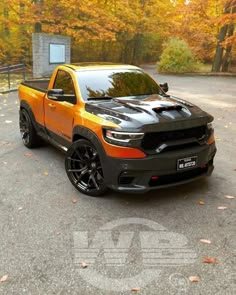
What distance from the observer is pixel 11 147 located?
243 inches

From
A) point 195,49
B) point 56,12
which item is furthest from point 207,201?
point 195,49

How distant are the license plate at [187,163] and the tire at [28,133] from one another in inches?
123

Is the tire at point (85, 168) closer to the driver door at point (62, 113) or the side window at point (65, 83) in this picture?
the driver door at point (62, 113)

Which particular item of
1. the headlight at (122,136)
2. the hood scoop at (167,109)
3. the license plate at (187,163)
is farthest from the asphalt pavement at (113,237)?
the hood scoop at (167,109)

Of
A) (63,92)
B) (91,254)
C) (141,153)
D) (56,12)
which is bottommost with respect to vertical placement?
(91,254)

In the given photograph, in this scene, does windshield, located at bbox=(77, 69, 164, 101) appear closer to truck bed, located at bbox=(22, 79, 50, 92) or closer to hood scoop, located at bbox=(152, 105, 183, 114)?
hood scoop, located at bbox=(152, 105, 183, 114)

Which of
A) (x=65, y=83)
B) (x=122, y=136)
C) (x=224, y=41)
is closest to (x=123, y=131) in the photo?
(x=122, y=136)

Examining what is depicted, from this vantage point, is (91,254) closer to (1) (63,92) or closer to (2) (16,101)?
(1) (63,92)

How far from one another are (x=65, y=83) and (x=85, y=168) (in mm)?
1487

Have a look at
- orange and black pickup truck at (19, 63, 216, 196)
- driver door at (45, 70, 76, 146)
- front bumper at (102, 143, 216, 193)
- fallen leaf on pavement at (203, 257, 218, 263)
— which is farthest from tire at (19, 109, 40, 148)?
fallen leaf on pavement at (203, 257, 218, 263)

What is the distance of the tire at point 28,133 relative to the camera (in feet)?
19.6

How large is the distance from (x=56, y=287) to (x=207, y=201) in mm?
2243

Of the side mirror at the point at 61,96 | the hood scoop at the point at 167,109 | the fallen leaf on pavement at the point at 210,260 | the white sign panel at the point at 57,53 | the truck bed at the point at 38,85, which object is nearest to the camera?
the fallen leaf on pavement at the point at 210,260

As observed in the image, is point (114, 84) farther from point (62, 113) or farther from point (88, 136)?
point (88, 136)
